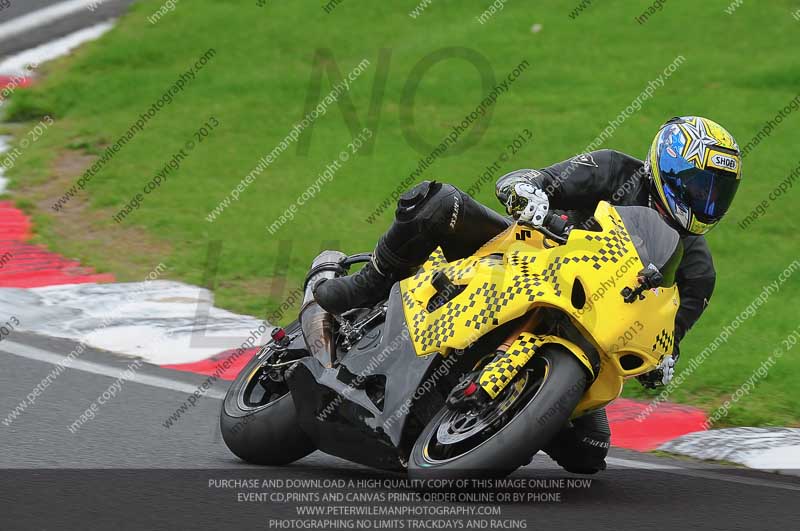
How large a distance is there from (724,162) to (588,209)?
699 mm

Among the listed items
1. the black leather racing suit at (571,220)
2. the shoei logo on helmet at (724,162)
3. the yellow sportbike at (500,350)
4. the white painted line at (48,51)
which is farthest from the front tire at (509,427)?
the white painted line at (48,51)

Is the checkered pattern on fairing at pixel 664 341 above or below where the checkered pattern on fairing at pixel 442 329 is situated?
above

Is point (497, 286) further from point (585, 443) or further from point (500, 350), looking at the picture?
point (585, 443)

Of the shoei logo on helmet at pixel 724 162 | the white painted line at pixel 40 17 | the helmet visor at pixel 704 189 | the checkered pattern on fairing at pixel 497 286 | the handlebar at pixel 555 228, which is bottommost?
the white painted line at pixel 40 17

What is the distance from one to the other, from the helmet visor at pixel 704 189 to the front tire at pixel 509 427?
2.81ft

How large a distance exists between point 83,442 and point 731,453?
3.08 meters

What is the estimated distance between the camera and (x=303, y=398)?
4.93m

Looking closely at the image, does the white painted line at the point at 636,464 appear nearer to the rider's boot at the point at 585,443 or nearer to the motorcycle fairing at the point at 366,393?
the rider's boot at the point at 585,443

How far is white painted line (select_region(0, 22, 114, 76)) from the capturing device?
15.7 metres

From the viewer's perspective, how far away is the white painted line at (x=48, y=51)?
51.6 ft

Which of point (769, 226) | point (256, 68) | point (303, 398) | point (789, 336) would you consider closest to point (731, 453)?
point (303, 398)

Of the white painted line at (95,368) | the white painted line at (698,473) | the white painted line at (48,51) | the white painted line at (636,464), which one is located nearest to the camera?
the white painted line at (698,473)

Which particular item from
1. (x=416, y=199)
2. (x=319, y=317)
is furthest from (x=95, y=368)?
(x=416, y=199)

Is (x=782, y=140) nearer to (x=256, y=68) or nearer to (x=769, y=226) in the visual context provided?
(x=769, y=226)
